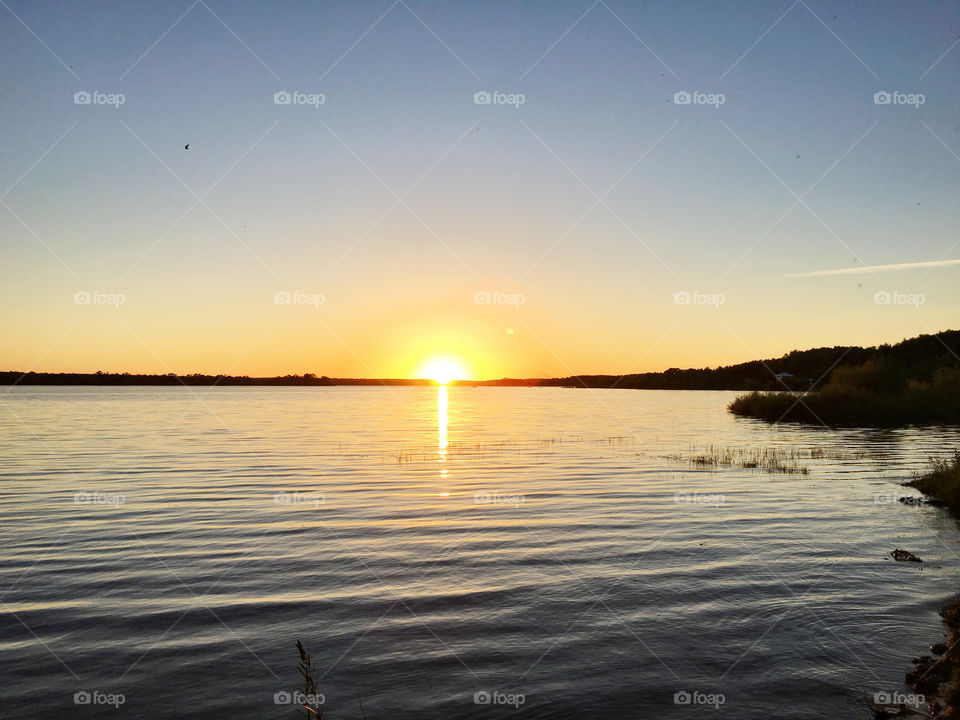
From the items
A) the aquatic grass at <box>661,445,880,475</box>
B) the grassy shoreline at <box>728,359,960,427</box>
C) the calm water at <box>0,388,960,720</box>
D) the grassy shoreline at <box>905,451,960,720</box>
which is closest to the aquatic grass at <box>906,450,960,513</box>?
the calm water at <box>0,388,960,720</box>

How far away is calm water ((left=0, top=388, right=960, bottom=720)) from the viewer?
10383 mm

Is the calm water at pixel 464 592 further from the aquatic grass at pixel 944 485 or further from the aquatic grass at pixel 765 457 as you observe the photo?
the aquatic grass at pixel 765 457

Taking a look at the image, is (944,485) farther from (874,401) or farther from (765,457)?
(874,401)

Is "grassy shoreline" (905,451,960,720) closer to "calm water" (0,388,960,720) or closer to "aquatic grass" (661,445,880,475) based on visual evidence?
"calm water" (0,388,960,720)

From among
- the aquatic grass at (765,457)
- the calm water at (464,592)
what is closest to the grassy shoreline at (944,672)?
the calm water at (464,592)

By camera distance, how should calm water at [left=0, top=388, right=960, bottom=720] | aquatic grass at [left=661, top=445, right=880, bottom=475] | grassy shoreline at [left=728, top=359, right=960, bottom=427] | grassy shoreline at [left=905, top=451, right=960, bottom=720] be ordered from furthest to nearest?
grassy shoreline at [left=728, top=359, right=960, bottom=427], aquatic grass at [left=661, top=445, right=880, bottom=475], calm water at [left=0, top=388, right=960, bottom=720], grassy shoreline at [left=905, top=451, right=960, bottom=720]

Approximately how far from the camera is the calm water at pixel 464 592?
10383 millimetres

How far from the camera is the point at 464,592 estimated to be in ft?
49.6

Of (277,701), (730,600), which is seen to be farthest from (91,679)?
(730,600)

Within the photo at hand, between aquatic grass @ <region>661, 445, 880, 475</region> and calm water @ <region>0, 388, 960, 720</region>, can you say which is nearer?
calm water @ <region>0, 388, 960, 720</region>

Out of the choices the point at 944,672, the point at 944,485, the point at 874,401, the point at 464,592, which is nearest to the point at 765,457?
the point at 944,485

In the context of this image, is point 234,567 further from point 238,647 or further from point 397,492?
point 397,492

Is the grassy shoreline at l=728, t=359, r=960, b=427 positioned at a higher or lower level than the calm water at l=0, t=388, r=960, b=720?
higher

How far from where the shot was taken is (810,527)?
21.9 m
